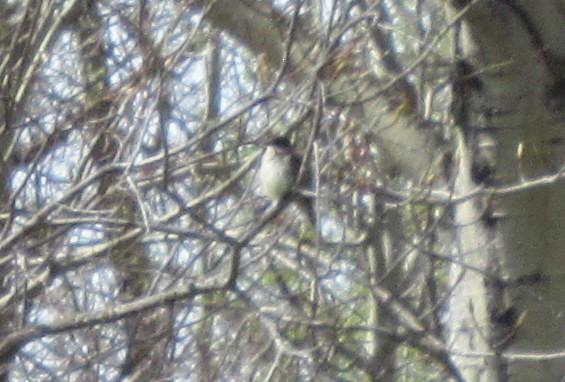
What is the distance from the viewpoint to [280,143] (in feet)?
11.8

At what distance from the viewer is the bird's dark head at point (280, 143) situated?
11.8ft

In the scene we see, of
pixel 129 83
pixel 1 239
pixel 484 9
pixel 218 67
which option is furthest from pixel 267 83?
pixel 218 67

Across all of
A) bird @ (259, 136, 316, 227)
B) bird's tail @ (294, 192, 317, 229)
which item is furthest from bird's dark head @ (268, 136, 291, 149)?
bird's tail @ (294, 192, 317, 229)

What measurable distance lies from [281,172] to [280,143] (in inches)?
5.9

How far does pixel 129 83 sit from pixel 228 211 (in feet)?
1.75

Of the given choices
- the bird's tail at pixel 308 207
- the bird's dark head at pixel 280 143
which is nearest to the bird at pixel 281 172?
the bird's dark head at pixel 280 143

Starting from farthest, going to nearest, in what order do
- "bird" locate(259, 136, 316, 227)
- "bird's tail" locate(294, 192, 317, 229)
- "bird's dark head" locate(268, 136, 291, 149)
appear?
"bird's tail" locate(294, 192, 317, 229), "bird's dark head" locate(268, 136, 291, 149), "bird" locate(259, 136, 316, 227)

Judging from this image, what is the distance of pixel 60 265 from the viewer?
12.3 ft

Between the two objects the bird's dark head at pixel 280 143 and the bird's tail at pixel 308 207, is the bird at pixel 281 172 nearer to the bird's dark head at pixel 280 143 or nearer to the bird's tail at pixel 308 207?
the bird's dark head at pixel 280 143

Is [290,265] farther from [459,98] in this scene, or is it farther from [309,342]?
[459,98]

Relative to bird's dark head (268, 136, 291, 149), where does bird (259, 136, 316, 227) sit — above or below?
below

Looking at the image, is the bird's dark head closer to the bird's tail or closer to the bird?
the bird

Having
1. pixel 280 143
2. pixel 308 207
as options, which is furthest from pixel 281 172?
pixel 308 207

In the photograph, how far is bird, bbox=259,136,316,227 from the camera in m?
3.33
